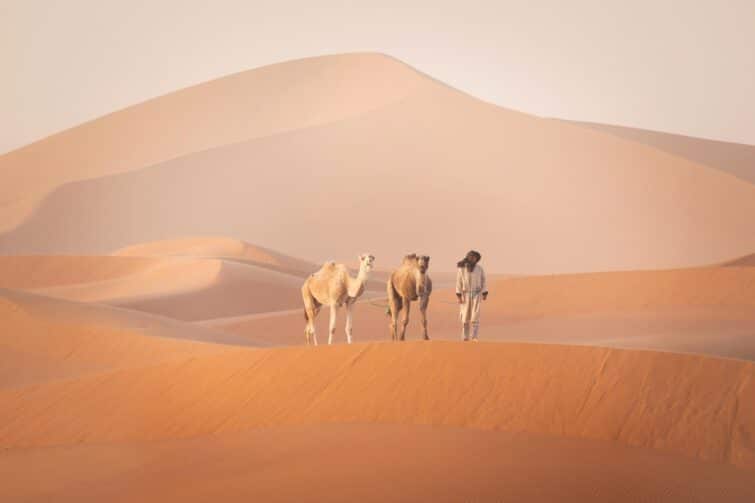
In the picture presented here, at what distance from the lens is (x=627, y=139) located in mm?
79062

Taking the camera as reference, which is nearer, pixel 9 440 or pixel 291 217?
pixel 9 440

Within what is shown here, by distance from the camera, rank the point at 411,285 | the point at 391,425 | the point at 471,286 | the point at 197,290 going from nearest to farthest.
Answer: the point at 391,425 < the point at 471,286 < the point at 411,285 < the point at 197,290

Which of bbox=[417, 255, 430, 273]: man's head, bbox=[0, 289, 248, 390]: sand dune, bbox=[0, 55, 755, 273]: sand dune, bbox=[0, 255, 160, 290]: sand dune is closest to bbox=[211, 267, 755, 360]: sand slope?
bbox=[0, 289, 248, 390]: sand dune

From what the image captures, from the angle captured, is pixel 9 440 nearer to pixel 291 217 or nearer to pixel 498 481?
pixel 498 481

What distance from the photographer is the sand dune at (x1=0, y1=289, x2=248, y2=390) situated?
726 inches

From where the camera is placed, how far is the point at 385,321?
1214 inches

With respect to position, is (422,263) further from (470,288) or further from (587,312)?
(587,312)

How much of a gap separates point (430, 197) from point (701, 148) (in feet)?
78.9

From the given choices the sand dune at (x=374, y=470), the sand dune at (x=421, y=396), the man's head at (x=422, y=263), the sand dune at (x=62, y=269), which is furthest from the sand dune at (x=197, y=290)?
the sand dune at (x=374, y=470)

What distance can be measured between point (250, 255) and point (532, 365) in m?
34.5

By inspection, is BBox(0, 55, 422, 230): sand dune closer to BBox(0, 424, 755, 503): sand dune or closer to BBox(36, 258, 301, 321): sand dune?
BBox(36, 258, 301, 321): sand dune

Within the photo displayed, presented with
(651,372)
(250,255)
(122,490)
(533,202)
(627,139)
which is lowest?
(122,490)

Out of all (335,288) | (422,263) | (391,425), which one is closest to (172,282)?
(335,288)

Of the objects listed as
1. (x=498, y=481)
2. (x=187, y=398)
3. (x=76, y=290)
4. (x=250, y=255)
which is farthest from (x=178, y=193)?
(x=498, y=481)
